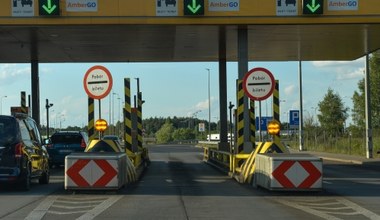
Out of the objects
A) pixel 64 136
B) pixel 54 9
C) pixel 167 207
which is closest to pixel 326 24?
→ pixel 54 9

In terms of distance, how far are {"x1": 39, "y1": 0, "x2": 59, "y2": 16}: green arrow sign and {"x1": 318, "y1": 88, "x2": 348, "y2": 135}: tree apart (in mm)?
51969

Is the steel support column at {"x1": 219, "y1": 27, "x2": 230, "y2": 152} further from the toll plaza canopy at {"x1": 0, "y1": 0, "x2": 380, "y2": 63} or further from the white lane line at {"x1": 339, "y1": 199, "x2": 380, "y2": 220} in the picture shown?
the white lane line at {"x1": 339, "y1": 199, "x2": 380, "y2": 220}

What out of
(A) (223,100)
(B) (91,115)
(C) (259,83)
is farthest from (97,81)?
(A) (223,100)

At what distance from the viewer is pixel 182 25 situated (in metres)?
21.1

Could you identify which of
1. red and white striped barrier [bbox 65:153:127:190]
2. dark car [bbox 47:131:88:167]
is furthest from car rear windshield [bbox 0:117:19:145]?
dark car [bbox 47:131:88:167]

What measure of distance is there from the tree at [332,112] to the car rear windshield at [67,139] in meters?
44.9

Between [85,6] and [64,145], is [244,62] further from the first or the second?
[64,145]

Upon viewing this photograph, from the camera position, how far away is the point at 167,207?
1199 centimetres

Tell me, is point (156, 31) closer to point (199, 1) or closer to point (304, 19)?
point (199, 1)

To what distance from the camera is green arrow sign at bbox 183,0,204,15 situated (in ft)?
66.9

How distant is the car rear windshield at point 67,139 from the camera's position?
2794 centimetres

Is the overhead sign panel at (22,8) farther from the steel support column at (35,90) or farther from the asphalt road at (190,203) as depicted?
the steel support column at (35,90)

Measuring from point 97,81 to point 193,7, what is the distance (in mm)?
5972

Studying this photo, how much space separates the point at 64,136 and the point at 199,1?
1076 centimetres
